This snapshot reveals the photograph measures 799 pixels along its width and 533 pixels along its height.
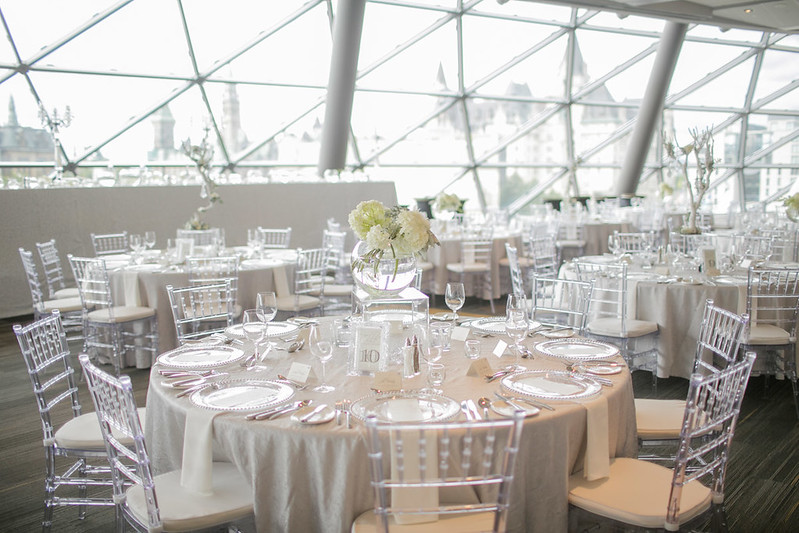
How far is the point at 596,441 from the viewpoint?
2.22 metres

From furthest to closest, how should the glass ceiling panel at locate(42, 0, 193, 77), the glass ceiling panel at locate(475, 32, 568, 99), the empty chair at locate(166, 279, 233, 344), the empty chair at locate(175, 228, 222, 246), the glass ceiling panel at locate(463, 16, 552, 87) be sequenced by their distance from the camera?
1. the glass ceiling panel at locate(475, 32, 568, 99)
2. the glass ceiling panel at locate(463, 16, 552, 87)
3. the glass ceiling panel at locate(42, 0, 193, 77)
4. the empty chair at locate(175, 228, 222, 246)
5. the empty chair at locate(166, 279, 233, 344)

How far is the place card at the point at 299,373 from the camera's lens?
246 cm

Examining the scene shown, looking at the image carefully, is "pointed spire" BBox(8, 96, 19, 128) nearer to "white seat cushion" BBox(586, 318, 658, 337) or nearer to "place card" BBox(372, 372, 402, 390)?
"white seat cushion" BBox(586, 318, 658, 337)

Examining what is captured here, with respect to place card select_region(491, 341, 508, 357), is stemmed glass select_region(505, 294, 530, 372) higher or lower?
higher

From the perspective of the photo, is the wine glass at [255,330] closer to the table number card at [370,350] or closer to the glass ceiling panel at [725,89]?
the table number card at [370,350]

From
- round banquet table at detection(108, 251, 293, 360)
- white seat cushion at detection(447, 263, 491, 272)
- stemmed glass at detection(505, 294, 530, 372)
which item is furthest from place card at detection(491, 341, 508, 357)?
white seat cushion at detection(447, 263, 491, 272)

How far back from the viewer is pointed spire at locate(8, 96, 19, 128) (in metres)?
7.91

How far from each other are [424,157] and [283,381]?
9.68 meters

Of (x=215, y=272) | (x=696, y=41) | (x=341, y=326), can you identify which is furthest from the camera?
(x=696, y=41)

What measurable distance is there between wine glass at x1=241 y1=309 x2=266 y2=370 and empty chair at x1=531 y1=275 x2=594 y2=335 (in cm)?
149

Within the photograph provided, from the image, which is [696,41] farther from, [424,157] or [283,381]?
[283,381]

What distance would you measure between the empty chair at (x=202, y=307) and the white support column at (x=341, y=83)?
15.8 ft

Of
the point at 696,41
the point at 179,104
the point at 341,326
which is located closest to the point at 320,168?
the point at 179,104

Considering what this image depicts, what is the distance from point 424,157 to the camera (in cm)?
1181
